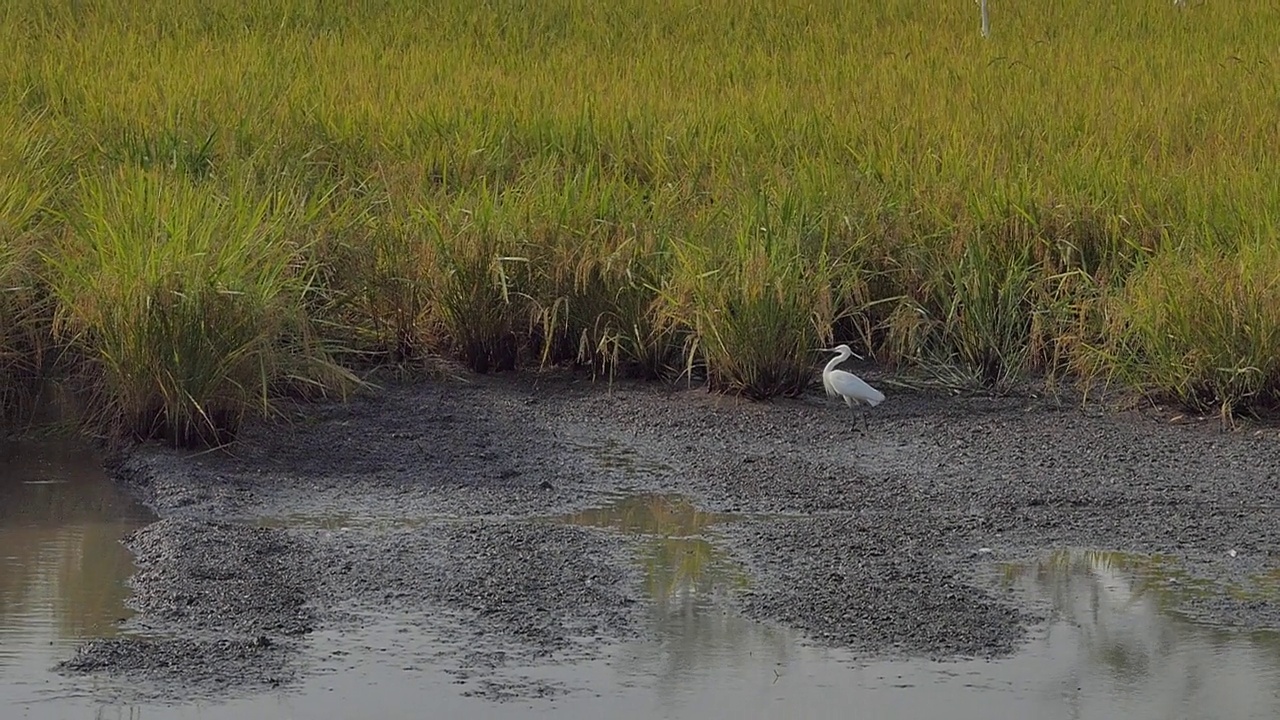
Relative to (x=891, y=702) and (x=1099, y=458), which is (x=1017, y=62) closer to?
(x=1099, y=458)

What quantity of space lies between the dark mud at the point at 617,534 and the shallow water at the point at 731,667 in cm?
7

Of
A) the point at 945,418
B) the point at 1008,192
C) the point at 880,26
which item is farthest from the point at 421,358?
the point at 880,26

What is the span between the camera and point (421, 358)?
6.33 metres

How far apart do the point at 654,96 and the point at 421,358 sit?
3.47 m

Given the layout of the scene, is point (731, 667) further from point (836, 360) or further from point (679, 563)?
point (836, 360)

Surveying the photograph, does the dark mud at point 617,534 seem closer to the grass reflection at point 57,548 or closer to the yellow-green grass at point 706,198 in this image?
the grass reflection at point 57,548

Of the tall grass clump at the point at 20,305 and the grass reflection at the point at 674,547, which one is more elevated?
the tall grass clump at the point at 20,305

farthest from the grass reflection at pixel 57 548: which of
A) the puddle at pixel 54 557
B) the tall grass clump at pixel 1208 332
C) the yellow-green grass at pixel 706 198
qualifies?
the tall grass clump at pixel 1208 332

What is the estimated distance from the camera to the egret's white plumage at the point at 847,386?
5.59 m

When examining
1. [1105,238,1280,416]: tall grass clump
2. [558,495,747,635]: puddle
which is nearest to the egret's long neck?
[1105,238,1280,416]: tall grass clump

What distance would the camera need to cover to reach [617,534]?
4547 millimetres

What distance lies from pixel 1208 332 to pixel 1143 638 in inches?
82.5

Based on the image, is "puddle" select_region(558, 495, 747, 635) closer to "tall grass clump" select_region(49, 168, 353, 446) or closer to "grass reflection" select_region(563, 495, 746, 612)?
"grass reflection" select_region(563, 495, 746, 612)

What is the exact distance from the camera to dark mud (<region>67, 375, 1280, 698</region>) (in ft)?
12.4
